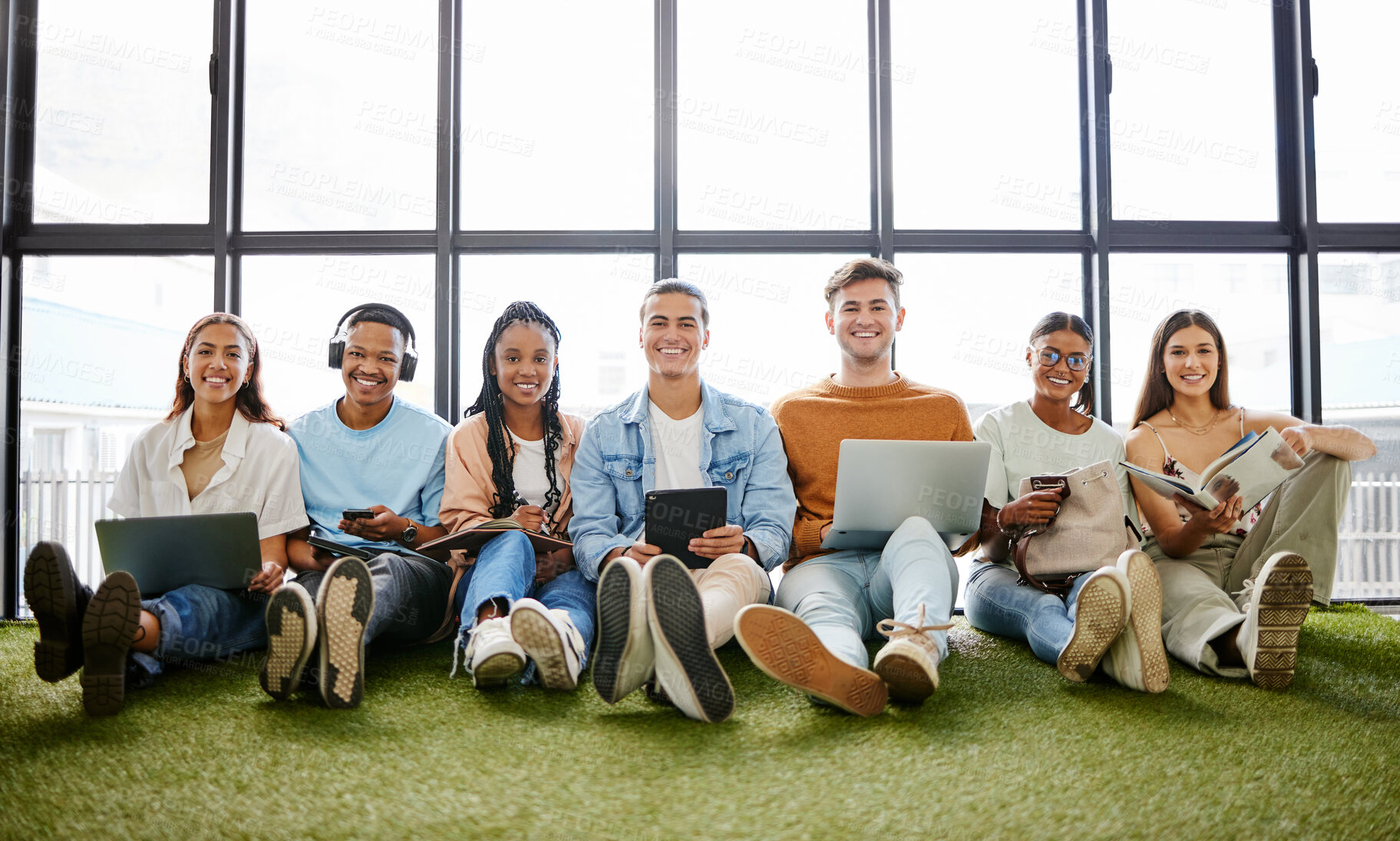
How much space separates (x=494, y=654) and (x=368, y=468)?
35.8 inches

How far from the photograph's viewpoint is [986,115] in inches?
124

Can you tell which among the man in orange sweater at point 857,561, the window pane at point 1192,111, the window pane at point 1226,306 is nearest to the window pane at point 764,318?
the man in orange sweater at point 857,561


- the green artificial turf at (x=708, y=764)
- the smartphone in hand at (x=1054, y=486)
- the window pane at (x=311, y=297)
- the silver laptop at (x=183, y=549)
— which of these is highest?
the window pane at (x=311, y=297)

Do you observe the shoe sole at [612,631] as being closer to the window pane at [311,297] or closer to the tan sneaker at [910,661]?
the tan sneaker at [910,661]

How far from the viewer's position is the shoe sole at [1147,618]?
4.79 ft

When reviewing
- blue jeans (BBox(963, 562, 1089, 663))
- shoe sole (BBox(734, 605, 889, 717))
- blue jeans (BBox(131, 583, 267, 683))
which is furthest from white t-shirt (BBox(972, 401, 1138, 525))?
blue jeans (BBox(131, 583, 267, 683))

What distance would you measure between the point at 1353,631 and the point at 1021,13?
2.56m

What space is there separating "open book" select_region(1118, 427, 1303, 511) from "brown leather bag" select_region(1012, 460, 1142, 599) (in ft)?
0.29

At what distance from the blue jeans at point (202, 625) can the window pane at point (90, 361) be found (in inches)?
65.1

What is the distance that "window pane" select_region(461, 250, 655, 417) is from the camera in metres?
3.05

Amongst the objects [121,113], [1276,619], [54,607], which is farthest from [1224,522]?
[121,113]

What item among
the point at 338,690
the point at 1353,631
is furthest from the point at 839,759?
the point at 1353,631

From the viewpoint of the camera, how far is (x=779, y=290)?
10.2ft

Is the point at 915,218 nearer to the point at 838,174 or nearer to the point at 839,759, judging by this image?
the point at 838,174
